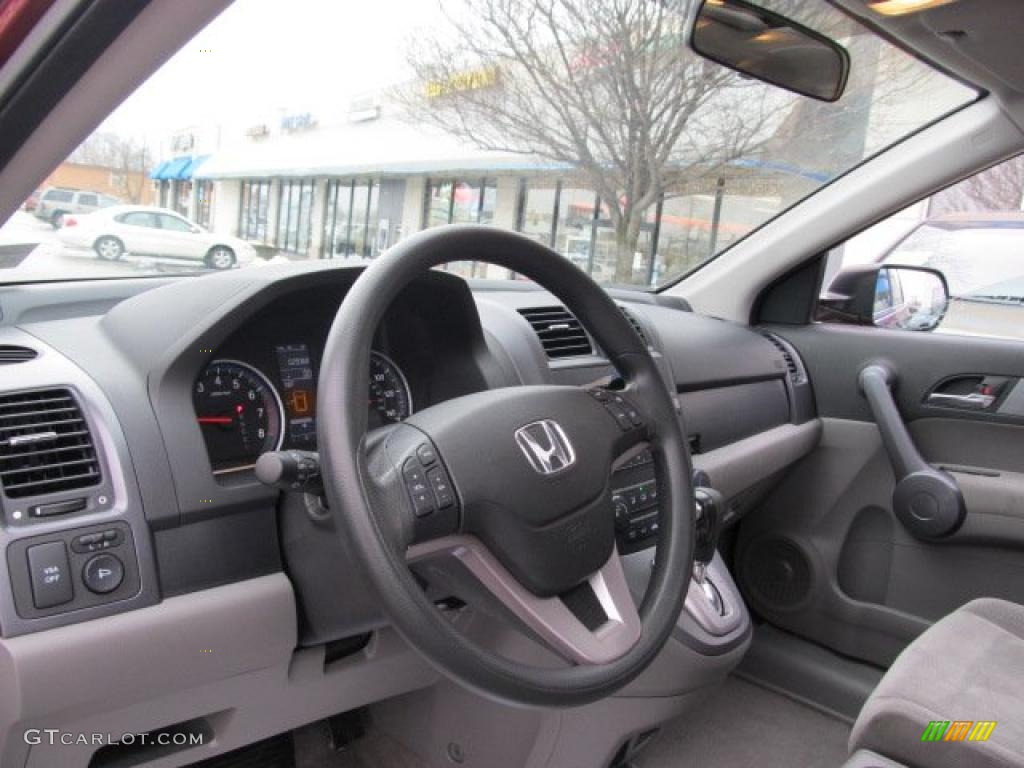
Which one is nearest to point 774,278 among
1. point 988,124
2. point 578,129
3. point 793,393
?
point 793,393

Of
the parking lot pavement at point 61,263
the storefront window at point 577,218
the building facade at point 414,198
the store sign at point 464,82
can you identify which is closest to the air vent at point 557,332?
the building facade at point 414,198

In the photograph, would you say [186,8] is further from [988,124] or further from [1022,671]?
[988,124]

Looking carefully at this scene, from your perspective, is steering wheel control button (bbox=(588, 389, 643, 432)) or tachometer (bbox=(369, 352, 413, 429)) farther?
tachometer (bbox=(369, 352, 413, 429))

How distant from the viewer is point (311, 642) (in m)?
1.64

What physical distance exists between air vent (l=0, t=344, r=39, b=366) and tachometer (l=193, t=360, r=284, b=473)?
0.93 feet

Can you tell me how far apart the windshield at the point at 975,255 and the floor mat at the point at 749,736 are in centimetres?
151

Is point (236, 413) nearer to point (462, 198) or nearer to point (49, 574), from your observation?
point (49, 574)

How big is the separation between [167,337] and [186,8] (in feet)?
2.30

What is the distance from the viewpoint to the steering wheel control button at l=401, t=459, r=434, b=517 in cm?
115

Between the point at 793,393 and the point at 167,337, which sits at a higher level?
the point at 167,337

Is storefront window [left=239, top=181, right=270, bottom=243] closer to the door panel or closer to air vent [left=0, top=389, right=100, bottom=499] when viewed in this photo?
air vent [left=0, top=389, right=100, bottom=499]

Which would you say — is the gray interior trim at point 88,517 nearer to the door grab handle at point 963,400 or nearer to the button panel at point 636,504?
the button panel at point 636,504

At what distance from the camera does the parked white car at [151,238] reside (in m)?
1.91

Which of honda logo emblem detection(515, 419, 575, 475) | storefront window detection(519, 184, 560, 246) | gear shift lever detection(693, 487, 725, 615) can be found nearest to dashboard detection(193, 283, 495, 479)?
honda logo emblem detection(515, 419, 575, 475)
